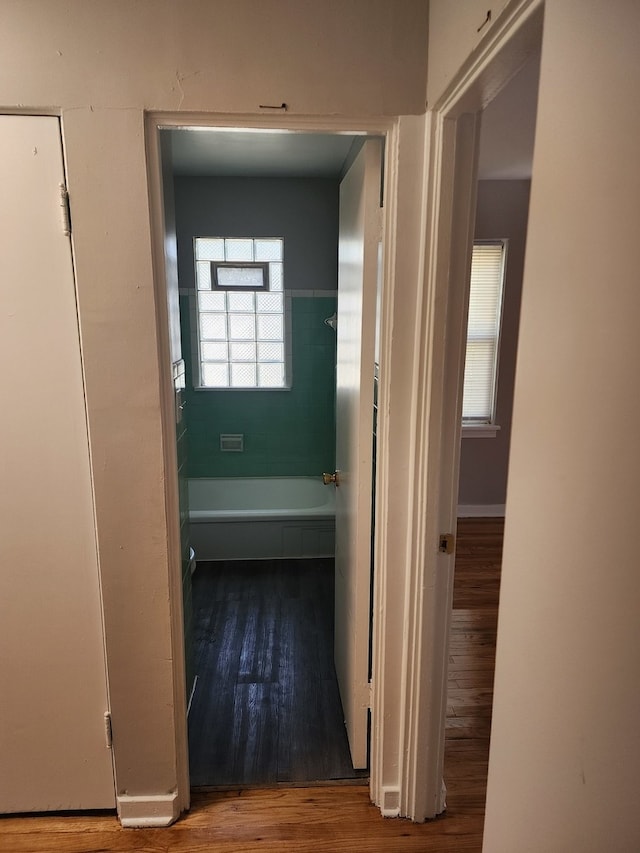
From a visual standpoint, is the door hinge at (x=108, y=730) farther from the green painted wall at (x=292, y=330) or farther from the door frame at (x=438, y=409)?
the green painted wall at (x=292, y=330)

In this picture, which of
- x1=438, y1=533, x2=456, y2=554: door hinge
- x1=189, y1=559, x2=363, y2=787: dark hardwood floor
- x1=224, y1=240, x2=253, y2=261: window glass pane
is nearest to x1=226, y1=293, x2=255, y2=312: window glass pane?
x1=224, y1=240, x2=253, y2=261: window glass pane

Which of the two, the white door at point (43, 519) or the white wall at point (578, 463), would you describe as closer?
the white wall at point (578, 463)

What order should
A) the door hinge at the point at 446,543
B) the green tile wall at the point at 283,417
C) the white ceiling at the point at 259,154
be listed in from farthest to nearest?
the green tile wall at the point at 283,417, the white ceiling at the point at 259,154, the door hinge at the point at 446,543

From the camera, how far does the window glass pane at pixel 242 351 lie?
4.27 meters

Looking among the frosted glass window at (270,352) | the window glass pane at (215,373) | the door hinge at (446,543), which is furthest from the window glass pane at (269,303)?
the door hinge at (446,543)

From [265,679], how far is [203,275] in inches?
115

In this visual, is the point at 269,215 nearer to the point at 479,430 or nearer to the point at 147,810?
the point at 479,430

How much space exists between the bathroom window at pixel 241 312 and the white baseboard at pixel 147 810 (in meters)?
2.90

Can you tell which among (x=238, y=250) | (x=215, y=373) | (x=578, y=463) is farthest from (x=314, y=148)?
(x=578, y=463)

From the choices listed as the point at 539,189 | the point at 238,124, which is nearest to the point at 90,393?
the point at 238,124

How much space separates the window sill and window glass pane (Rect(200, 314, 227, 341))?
6.92ft

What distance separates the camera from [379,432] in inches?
68.2

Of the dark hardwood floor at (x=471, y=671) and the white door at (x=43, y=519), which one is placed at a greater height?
the white door at (x=43, y=519)

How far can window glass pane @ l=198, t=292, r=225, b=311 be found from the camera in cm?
419
